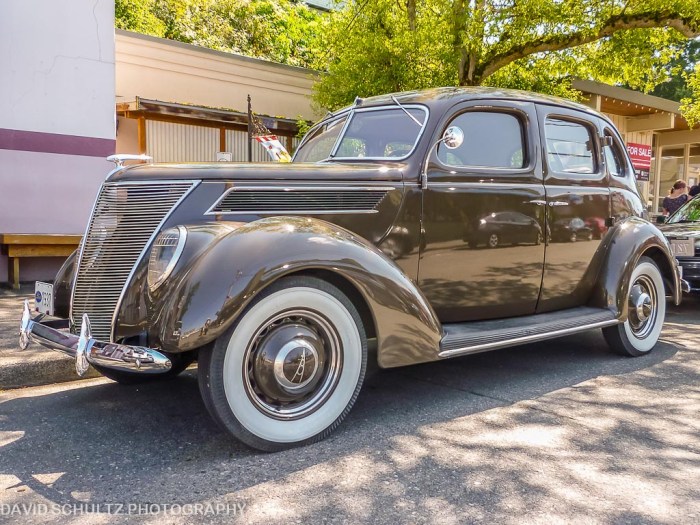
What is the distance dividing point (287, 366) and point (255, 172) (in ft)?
3.39

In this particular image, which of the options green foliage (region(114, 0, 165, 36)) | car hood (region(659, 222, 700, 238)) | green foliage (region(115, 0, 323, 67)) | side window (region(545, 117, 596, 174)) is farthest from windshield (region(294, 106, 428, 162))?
green foliage (region(114, 0, 165, 36))

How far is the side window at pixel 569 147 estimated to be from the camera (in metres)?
4.59

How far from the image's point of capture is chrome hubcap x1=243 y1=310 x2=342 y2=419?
299cm

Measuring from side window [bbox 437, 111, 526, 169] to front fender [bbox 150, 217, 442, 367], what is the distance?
1.14 metres

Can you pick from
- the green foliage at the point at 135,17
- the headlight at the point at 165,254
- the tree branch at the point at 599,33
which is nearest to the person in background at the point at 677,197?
the tree branch at the point at 599,33

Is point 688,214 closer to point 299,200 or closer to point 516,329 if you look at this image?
→ point 516,329

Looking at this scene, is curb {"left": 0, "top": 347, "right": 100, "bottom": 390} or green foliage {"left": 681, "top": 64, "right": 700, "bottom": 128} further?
green foliage {"left": 681, "top": 64, "right": 700, "bottom": 128}

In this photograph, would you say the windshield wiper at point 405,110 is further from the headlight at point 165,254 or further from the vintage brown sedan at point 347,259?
the headlight at point 165,254

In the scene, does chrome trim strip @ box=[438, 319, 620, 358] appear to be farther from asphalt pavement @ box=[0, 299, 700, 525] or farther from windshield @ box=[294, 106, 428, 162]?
windshield @ box=[294, 106, 428, 162]

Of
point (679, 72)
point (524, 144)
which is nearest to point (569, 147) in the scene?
point (524, 144)

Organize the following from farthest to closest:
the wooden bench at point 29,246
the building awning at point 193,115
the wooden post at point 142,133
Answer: the wooden post at point 142,133 → the building awning at point 193,115 → the wooden bench at point 29,246

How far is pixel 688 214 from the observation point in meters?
8.47

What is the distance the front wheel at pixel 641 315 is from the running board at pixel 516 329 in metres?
0.40

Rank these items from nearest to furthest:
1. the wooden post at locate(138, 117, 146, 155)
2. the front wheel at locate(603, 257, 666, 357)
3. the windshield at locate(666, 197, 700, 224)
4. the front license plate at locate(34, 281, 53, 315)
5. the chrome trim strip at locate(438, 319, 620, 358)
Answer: the chrome trim strip at locate(438, 319, 620, 358), the front license plate at locate(34, 281, 53, 315), the front wheel at locate(603, 257, 666, 357), the windshield at locate(666, 197, 700, 224), the wooden post at locate(138, 117, 146, 155)
